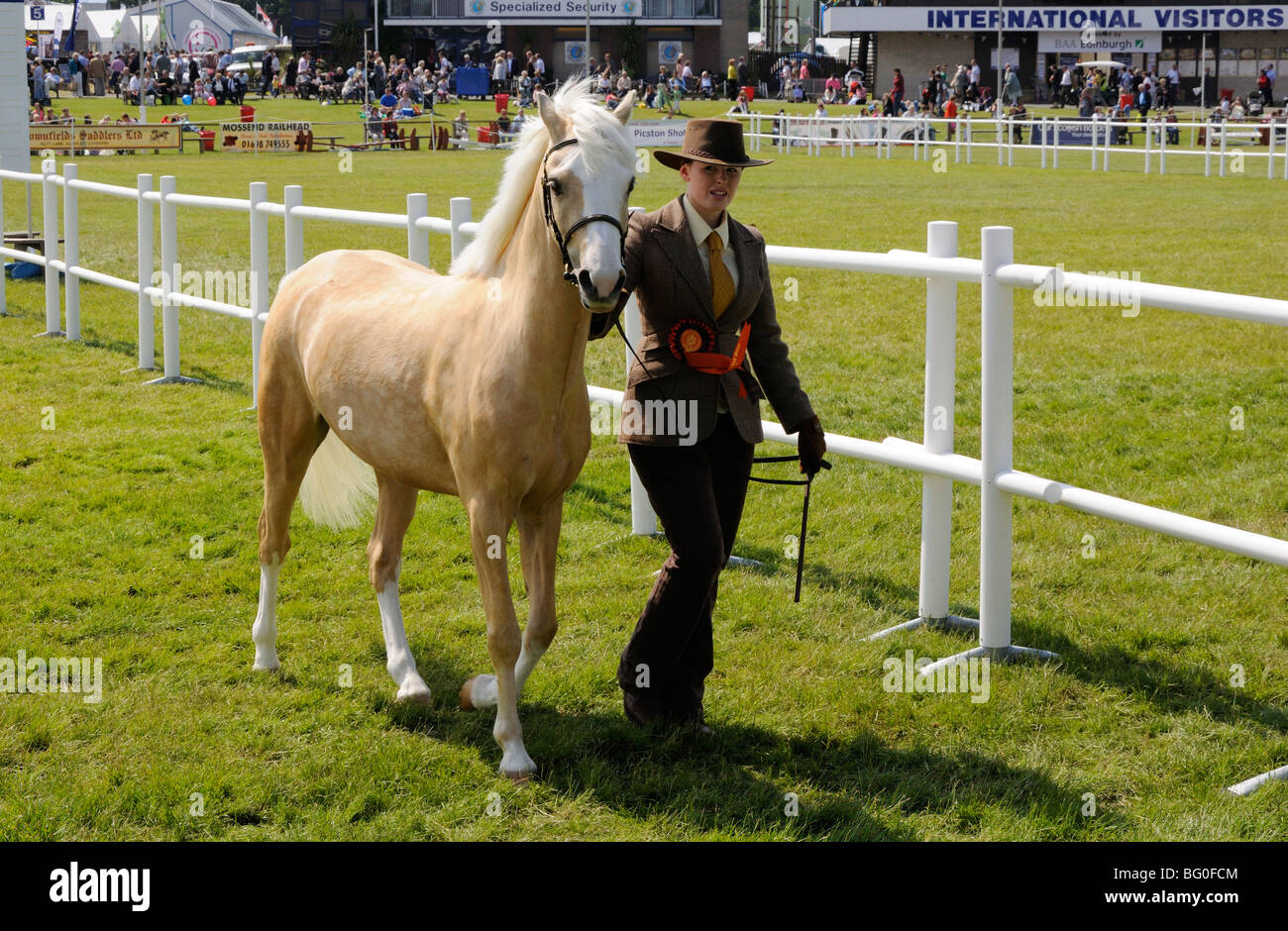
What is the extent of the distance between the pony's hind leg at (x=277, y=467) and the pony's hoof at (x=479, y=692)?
913mm

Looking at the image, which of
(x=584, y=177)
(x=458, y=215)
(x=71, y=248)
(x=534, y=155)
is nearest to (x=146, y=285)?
(x=71, y=248)

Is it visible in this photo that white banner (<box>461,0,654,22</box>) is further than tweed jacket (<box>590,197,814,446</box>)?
Yes

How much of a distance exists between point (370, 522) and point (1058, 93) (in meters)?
53.8

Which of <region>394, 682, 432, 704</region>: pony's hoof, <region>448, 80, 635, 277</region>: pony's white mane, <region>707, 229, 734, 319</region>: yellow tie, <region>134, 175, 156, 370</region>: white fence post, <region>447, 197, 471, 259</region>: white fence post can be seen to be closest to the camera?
<region>448, 80, 635, 277</region>: pony's white mane

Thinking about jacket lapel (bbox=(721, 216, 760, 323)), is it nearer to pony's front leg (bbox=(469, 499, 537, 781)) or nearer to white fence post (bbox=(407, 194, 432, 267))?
pony's front leg (bbox=(469, 499, 537, 781))

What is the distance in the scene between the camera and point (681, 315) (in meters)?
4.32

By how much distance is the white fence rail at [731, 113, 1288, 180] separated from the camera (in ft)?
98.9

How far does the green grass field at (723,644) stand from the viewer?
4047mm

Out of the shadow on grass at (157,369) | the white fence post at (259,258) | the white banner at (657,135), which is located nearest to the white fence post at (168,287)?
the shadow on grass at (157,369)

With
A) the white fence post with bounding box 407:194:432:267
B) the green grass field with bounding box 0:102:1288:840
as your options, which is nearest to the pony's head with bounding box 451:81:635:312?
the green grass field with bounding box 0:102:1288:840

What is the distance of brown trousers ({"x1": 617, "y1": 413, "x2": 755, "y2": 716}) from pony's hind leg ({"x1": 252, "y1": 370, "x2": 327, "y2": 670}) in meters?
1.45

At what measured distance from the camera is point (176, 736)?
4.56 metres
